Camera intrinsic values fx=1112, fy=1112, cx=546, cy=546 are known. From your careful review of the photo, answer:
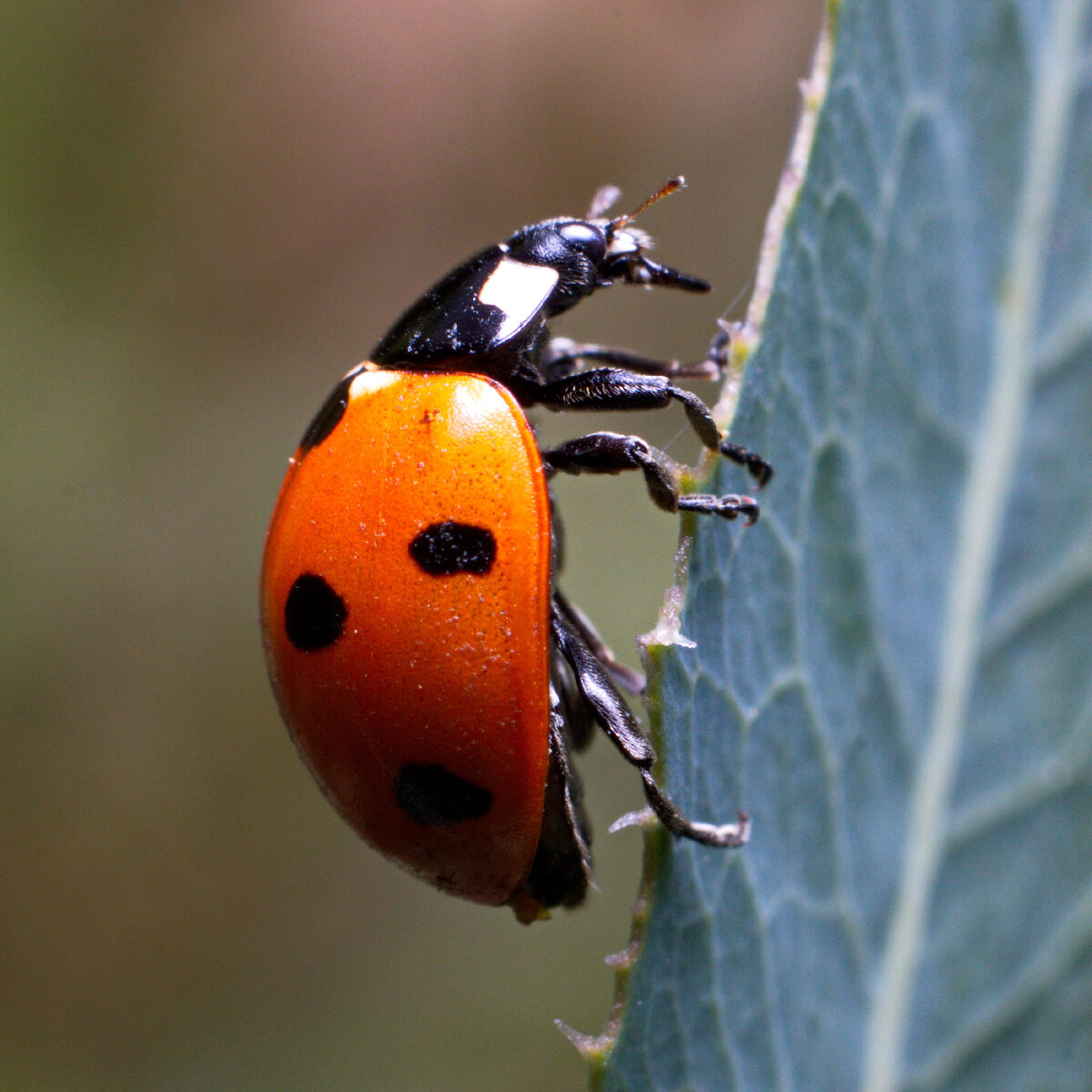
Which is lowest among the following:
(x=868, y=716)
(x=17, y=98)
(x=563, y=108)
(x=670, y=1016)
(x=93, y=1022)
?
(x=93, y=1022)

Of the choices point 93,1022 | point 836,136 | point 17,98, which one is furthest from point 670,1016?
point 17,98

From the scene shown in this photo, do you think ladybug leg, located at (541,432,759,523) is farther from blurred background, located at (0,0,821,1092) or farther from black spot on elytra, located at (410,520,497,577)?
blurred background, located at (0,0,821,1092)

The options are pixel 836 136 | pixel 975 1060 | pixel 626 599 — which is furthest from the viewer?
pixel 626 599

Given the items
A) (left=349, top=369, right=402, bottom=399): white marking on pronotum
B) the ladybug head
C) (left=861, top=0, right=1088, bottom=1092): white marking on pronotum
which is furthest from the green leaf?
the ladybug head

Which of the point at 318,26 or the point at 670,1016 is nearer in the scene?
the point at 670,1016

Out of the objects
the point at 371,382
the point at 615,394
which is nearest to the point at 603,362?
the point at 615,394

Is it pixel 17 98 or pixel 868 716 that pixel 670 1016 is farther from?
pixel 17 98
